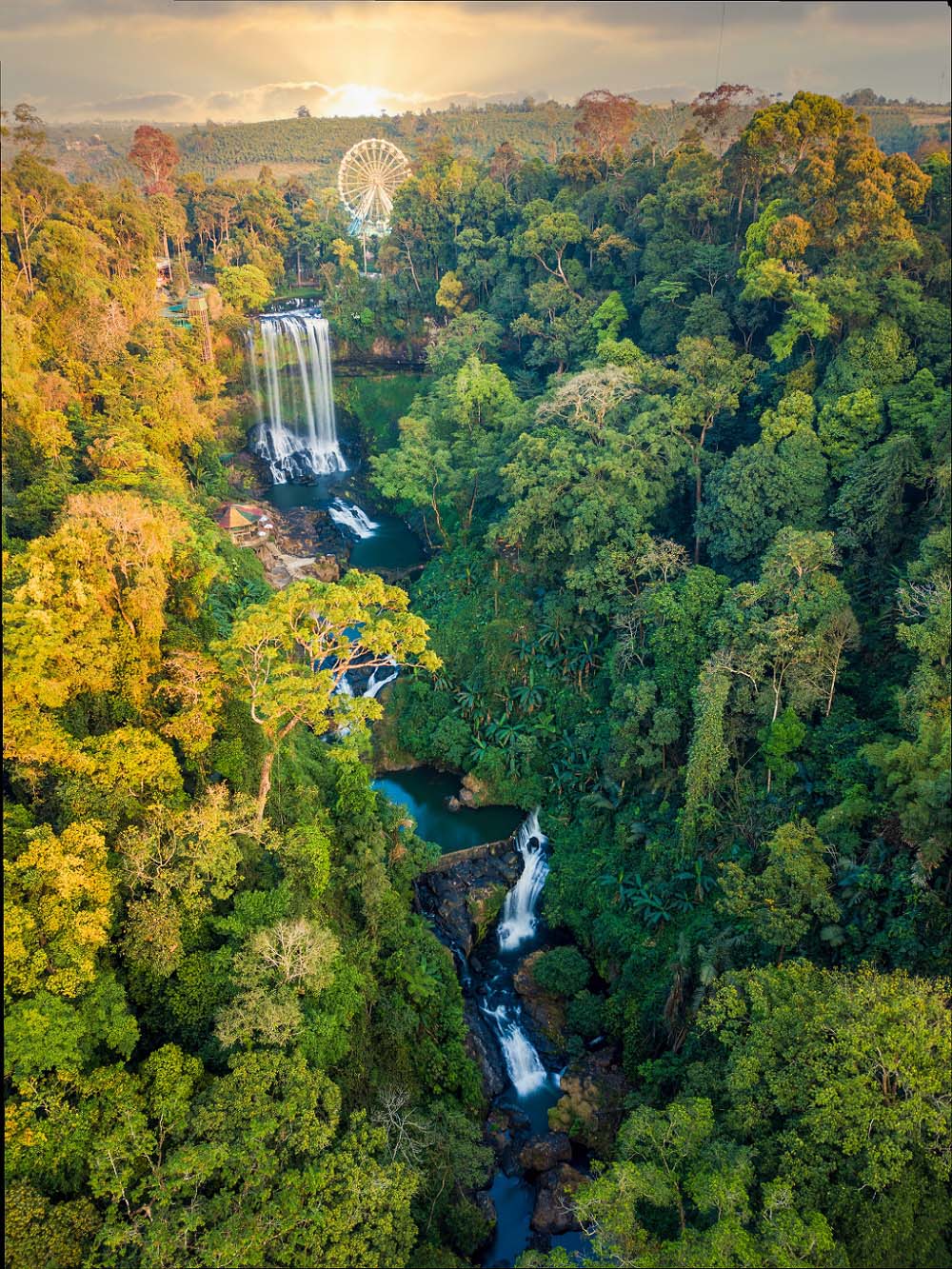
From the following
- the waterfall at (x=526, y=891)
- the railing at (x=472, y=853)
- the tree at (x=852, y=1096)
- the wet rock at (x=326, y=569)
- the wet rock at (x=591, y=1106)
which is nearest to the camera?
the tree at (x=852, y=1096)

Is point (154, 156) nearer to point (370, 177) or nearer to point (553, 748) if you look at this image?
point (370, 177)

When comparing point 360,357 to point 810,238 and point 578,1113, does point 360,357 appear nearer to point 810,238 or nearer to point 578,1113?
point 810,238

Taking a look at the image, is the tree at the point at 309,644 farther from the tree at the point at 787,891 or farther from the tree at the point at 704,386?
the tree at the point at 704,386

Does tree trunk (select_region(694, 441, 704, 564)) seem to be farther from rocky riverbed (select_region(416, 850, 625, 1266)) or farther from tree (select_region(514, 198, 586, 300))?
tree (select_region(514, 198, 586, 300))

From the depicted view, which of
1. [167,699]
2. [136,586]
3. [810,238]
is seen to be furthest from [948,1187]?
[810,238]

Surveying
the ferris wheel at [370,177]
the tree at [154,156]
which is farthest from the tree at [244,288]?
the ferris wheel at [370,177]

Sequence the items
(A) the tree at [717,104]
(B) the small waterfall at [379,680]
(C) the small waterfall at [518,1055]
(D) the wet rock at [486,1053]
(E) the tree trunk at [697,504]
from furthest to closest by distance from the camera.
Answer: (A) the tree at [717,104], (B) the small waterfall at [379,680], (E) the tree trunk at [697,504], (C) the small waterfall at [518,1055], (D) the wet rock at [486,1053]
